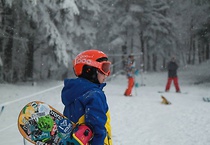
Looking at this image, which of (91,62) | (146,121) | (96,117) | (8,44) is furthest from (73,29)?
(96,117)

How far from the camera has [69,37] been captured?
18.3m

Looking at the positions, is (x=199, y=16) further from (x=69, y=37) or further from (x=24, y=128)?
(x=24, y=128)

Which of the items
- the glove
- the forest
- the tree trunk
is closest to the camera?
the glove

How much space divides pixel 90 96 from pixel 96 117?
0.66ft

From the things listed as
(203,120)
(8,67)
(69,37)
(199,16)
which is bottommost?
(203,120)

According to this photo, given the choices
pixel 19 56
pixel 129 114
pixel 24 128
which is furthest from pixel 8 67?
pixel 24 128

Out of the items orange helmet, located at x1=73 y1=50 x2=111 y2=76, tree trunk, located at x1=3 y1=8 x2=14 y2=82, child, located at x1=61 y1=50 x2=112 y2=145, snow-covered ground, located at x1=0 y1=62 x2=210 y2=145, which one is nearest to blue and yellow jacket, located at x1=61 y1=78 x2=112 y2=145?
child, located at x1=61 y1=50 x2=112 y2=145

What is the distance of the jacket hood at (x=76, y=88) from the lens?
2.42 m

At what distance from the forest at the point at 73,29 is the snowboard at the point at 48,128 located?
801 cm

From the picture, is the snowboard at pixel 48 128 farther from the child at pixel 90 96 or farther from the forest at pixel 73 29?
the forest at pixel 73 29

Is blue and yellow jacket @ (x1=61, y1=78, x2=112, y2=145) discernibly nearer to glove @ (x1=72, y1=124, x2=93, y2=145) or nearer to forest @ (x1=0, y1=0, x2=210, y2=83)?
glove @ (x1=72, y1=124, x2=93, y2=145)

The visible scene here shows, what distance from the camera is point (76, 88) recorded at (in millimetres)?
2479

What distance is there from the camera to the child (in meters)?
2.24

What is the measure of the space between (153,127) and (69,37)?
11.9m
